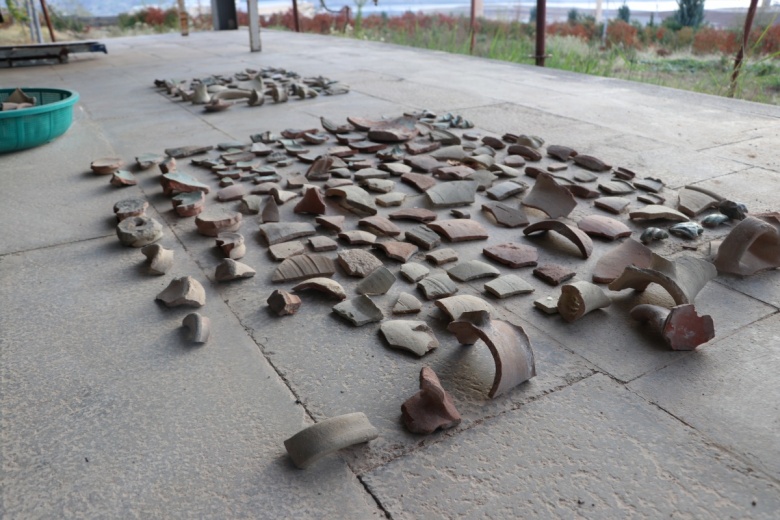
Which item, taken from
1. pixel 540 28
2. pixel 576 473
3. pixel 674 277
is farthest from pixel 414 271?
pixel 540 28

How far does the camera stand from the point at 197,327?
157cm

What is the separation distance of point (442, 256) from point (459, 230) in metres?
0.21

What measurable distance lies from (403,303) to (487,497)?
0.69 m

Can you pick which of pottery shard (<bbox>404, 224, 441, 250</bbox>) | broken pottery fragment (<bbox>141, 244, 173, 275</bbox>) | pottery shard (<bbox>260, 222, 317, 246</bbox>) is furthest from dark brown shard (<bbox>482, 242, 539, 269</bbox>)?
broken pottery fragment (<bbox>141, 244, 173, 275</bbox>)

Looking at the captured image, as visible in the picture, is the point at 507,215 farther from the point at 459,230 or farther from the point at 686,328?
the point at 686,328

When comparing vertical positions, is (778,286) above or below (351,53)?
below

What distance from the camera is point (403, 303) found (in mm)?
1692

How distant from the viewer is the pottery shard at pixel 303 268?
73.3 inches

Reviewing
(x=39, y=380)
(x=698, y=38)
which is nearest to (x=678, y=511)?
(x=39, y=380)

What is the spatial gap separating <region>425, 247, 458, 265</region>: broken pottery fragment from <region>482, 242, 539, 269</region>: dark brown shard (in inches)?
4.5

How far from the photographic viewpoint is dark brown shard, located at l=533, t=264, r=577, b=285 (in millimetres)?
1824

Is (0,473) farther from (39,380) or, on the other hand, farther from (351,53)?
(351,53)

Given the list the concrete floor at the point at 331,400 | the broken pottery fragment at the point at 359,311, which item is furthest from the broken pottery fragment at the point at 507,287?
the broken pottery fragment at the point at 359,311

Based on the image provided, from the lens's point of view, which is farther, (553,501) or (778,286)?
(778,286)
